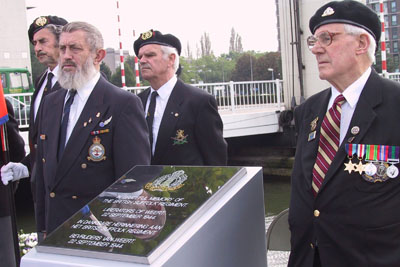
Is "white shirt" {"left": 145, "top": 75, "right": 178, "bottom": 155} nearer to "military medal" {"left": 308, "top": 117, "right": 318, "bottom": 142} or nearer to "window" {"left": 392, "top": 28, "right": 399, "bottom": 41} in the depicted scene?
"military medal" {"left": 308, "top": 117, "right": 318, "bottom": 142}

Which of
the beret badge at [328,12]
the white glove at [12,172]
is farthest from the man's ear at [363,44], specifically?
the white glove at [12,172]

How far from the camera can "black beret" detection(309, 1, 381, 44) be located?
1911 millimetres

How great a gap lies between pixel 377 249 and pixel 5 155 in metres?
2.32

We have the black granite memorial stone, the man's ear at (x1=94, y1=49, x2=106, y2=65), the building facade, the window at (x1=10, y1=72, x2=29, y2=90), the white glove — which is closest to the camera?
the black granite memorial stone

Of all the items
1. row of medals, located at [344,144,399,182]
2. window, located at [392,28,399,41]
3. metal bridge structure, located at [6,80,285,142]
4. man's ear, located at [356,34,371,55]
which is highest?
window, located at [392,28,399,41]

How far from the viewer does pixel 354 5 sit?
1.93 meters

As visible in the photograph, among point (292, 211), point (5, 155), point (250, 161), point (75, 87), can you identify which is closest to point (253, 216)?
point (292, 211)

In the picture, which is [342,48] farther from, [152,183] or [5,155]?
[5,155]

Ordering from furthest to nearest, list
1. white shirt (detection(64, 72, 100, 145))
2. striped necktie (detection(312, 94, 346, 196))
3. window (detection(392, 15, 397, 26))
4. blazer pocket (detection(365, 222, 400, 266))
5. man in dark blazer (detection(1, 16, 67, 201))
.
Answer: window (detection(392, 15, 397, 26))
man in dark blazer (detection(1, 16, 67, 201))
white shirt (detection(64, 72, 100, 145))
striped necktie (detection(312, 94, 346, 196))
blazer pocket (detection(365, 222, 400, 266))

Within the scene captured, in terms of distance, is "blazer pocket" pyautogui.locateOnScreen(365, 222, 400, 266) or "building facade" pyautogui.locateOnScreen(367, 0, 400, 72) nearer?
"blazer pocket" pyautogui.locateOnScreen(365, 222, 400, 266)

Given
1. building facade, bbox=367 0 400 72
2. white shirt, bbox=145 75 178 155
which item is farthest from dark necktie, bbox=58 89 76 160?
building facade, bbox=367 0 400 72

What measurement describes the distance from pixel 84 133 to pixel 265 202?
7362mm

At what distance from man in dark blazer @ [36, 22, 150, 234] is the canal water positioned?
241 inches

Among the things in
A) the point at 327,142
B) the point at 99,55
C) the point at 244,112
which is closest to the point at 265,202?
the point at 244,112
